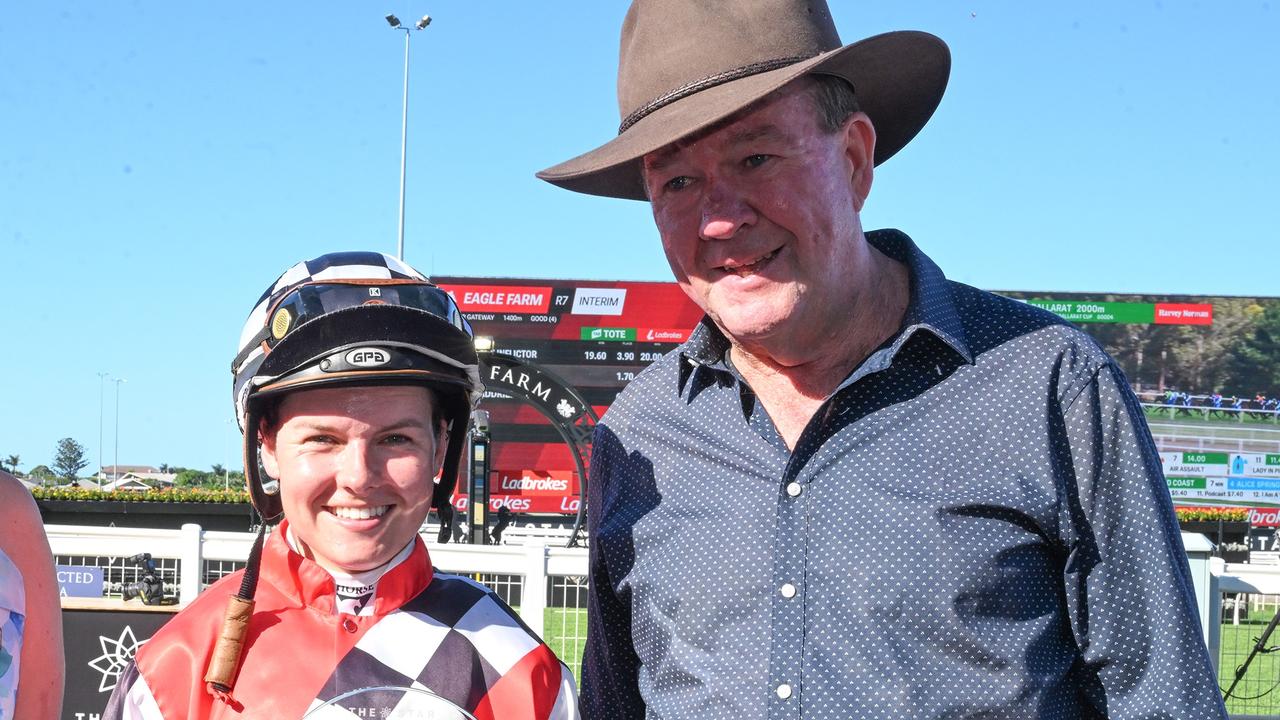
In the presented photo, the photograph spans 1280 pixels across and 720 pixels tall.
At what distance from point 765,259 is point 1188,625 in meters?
0.91

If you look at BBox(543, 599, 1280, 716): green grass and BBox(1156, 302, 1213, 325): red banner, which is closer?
BBox(543, 599, 1280, 716): green grass

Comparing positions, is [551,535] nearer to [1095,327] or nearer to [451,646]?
[1095,327]

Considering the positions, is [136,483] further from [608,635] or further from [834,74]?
[834,74]

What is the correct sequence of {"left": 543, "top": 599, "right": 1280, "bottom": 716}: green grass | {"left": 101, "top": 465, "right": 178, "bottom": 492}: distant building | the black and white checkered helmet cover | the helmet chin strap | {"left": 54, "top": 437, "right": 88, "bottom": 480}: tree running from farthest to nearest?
{"left": 54, "top": 437, "right": 88, "bottom": 480}: tree → {"left": 101, "top": 465, "right": 178, "bottom": 492}: distant building → {"left": 543, "top": 599, "right": 1280, "bottom": 716}: green grass → the helmet chin strap → the black and white checkered helmet cover

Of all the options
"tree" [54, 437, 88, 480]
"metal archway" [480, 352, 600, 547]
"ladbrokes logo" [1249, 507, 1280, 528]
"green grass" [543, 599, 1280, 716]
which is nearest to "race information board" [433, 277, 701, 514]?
"metal archway" [480, 352, 600, 547]

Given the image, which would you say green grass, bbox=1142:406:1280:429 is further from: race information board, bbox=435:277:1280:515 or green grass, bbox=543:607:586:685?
green grass, bbox=543:607:586:685

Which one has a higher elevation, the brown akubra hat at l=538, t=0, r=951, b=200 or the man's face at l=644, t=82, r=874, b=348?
the brown akubra hat at l=538, t=0, r=951, b=200

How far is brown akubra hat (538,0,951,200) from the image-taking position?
82.1 inches

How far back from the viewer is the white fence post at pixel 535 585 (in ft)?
21.3

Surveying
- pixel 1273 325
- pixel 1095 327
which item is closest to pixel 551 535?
pixel 1095 327

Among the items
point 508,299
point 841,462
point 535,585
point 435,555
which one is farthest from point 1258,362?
point 841,462

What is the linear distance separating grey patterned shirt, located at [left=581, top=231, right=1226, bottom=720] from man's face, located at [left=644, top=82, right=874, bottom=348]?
6.0 inches

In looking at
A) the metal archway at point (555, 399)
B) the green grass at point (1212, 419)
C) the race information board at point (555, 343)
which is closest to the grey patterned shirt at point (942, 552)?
the metal archway at point (555, 399)

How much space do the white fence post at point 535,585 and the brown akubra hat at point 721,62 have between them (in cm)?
434
